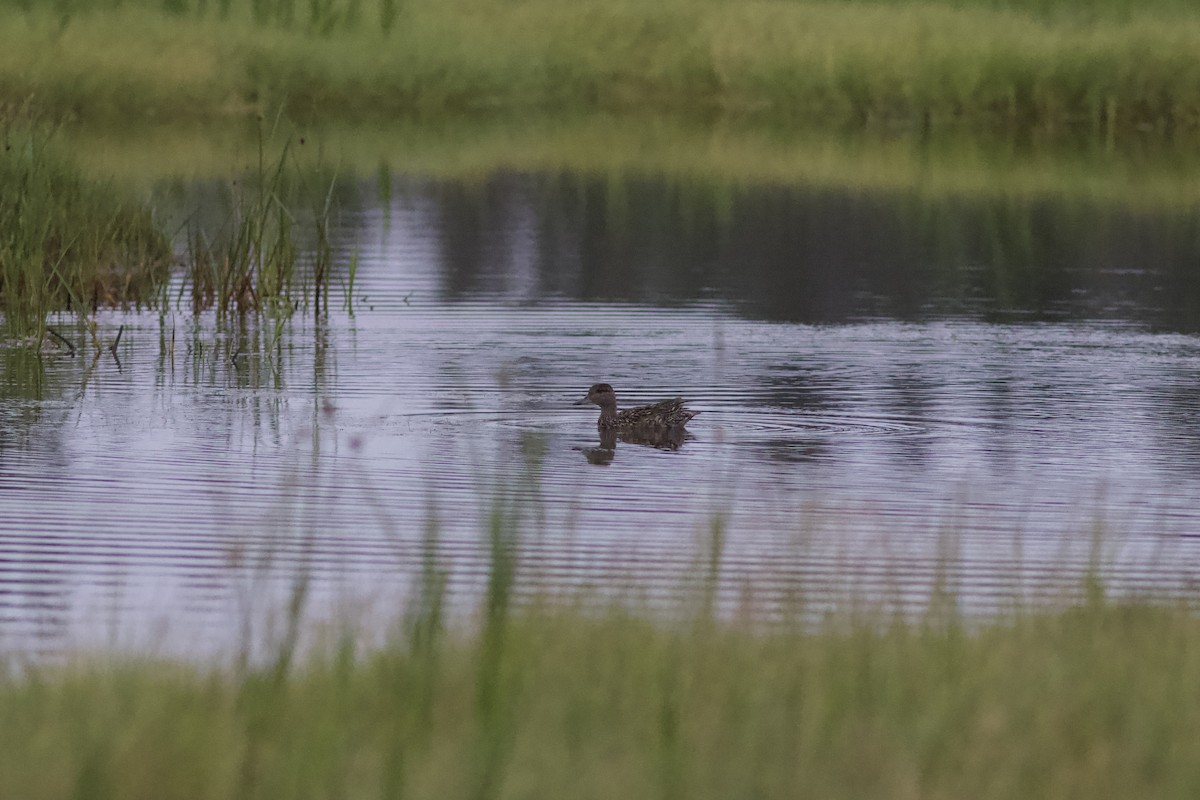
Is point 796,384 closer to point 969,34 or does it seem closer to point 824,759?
point 824,759

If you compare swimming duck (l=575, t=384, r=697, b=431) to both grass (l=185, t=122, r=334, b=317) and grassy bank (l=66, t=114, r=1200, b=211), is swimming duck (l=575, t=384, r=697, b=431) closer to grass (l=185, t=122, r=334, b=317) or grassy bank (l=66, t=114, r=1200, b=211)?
grass (l=185, t=122, r=334, b=317)

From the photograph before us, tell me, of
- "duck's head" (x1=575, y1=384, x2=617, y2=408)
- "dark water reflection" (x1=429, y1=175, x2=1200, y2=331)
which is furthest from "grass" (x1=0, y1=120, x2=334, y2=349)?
"duck's head" (x1=575, y1=384, x2=617, y2=408)

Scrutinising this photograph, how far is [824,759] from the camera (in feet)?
20.4

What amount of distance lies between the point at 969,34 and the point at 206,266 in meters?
30.0

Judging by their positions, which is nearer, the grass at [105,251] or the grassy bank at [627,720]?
the grassy bank at [627,720]


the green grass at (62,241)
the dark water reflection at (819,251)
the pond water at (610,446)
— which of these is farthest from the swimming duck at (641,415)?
the dark water reflection at (819,251)

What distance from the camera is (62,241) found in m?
17.3

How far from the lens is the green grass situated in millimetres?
15852

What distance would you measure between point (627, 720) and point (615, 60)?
41672 mm

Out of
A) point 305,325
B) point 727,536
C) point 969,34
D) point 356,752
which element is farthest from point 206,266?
point 969,34

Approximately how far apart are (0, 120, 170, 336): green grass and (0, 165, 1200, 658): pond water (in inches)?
21.5

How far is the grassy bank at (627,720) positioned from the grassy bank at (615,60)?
1329 inches

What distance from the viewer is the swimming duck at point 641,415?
1312 cm

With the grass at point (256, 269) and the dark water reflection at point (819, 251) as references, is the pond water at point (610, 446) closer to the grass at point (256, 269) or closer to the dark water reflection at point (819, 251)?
the dark water reflection at point (819, 251)
